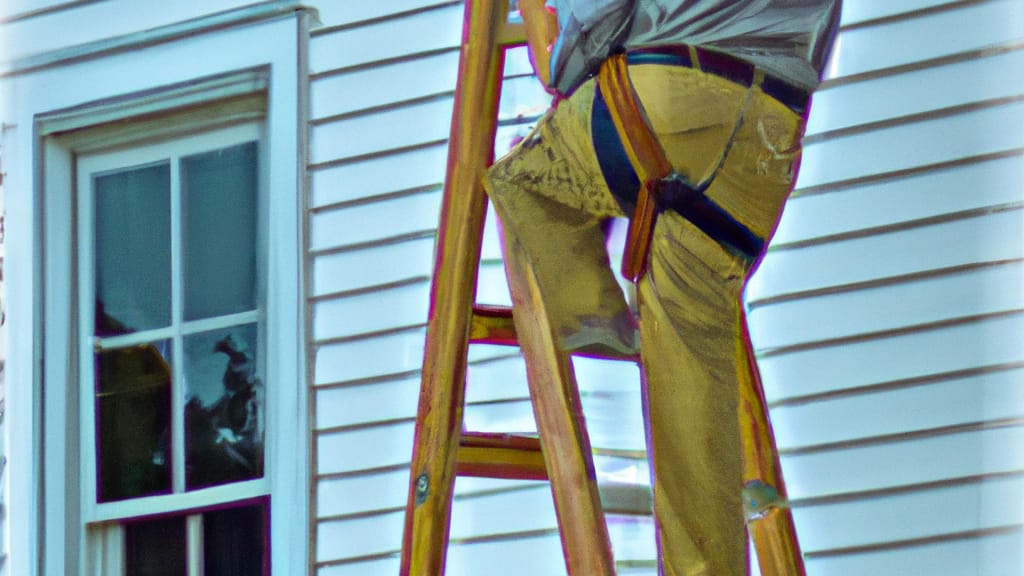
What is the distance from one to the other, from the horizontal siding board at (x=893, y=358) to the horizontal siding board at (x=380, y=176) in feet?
2.17

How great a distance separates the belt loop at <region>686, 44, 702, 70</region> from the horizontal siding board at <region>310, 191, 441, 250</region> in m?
0.66

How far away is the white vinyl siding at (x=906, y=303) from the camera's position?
8.30ft

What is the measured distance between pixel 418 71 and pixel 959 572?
A: 1.14 metres

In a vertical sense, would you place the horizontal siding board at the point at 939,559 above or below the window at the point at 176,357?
below

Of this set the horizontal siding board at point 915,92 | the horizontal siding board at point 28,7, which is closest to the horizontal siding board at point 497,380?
the horizontal siding board at point 915,92

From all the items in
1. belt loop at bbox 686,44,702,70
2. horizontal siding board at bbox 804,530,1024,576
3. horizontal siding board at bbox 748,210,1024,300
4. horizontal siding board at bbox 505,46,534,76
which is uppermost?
horizontal siding board at bbox 505,46,534,76

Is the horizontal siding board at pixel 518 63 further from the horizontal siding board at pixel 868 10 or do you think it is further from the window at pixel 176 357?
the window at pixel 176 357

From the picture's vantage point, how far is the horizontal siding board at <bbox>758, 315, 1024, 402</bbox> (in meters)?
2.54

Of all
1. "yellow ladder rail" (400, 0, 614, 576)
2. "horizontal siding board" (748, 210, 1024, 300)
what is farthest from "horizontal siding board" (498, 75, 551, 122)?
"horizontal siding board" (748, 210, 1024, 300)

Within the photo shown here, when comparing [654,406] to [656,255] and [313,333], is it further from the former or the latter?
[313,333]

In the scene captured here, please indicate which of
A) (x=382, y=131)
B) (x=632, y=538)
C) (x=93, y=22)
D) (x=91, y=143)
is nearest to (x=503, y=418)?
(x=632, y=538)

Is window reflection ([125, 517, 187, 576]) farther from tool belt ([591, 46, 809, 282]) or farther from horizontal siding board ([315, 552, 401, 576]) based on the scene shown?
tool belt ([591, 46, 809, 282])

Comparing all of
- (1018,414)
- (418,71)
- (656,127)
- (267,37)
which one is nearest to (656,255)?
(656,127)

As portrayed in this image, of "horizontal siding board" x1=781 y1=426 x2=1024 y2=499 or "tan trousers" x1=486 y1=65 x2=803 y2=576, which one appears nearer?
"tan trousers" x1=486 y1=65 x2=803 y2=576
